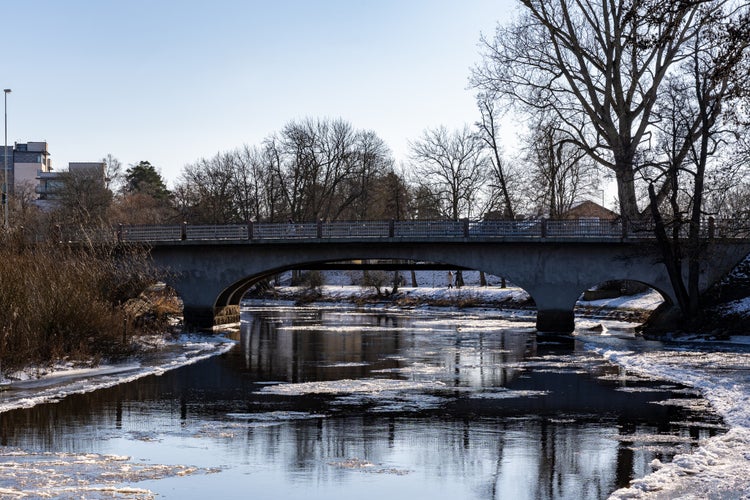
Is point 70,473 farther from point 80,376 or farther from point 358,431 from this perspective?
point 80,376

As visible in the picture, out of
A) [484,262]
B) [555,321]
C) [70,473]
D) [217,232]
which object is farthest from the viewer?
[217,232]

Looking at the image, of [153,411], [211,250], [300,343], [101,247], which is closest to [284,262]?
[211,250]

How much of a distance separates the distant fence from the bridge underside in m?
0.38

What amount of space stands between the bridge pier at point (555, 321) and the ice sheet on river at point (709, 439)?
985 cm

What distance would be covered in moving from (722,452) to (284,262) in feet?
106

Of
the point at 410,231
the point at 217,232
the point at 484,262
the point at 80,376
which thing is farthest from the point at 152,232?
the point at 80,376

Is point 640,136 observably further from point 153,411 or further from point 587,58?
point 153,411

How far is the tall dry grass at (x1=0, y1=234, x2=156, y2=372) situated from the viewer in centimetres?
2364

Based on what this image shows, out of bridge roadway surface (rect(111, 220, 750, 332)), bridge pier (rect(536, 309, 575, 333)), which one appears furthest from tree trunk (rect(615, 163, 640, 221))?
bridge pier (rect(536, 309, 575, 333))

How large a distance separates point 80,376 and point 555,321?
949 inches

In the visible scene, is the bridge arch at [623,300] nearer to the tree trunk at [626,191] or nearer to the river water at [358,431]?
the tree trunk at [626,191]

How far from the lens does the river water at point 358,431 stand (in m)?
12.5

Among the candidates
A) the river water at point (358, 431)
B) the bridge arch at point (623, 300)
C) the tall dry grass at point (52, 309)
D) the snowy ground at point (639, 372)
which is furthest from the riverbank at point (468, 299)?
the tall dry grass at point (52, 309)

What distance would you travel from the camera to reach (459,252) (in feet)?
143
